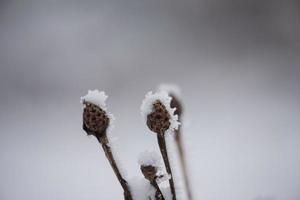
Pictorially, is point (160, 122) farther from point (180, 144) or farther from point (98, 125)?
point (180, 144)

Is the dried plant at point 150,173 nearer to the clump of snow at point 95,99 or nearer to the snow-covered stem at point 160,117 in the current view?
the snow-covered stem at point 160,117

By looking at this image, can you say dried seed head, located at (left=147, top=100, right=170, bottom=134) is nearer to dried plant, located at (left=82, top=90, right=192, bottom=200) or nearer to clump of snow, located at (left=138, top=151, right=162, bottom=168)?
dried plant, located at (left=82, top=90, right=192, bottom=200)

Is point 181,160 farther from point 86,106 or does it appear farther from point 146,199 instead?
point 86,106

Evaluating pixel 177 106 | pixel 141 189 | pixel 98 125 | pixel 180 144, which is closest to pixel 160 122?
pixel 98 125

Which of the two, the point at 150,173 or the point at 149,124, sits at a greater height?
the point at 149,124

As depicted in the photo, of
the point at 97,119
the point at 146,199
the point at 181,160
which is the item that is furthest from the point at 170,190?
the point at 97,119

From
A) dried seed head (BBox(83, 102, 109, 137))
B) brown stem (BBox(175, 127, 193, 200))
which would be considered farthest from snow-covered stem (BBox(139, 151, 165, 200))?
brown stem (BBox(175, 127, 193, 200))
